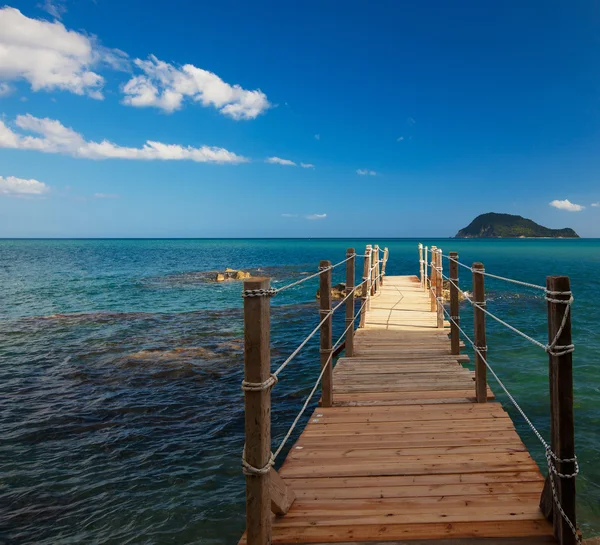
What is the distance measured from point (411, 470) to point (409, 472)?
0.04 m

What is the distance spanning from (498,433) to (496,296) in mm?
22905

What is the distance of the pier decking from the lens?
306cm

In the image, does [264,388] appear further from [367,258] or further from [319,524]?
[367,258]

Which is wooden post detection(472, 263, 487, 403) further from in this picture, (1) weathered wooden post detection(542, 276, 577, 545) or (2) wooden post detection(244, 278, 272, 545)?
(2) wooden post detection(244, 278, 272, 545)

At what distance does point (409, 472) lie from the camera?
3.86m

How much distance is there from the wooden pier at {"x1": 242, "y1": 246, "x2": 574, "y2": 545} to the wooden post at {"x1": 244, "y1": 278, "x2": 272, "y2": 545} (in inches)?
1.3

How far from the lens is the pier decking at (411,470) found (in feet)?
10.0

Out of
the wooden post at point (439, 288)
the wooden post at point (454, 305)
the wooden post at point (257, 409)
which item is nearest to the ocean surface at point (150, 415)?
the wooden post at point (454, 305)

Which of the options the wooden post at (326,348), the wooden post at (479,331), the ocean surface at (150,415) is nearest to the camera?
the wooden post at (479,331)

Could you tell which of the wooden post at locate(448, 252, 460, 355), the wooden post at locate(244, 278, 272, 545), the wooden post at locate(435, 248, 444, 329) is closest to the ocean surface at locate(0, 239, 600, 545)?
the wooden post at locate(448, 252, 460, 355)

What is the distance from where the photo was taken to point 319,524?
3.16 m

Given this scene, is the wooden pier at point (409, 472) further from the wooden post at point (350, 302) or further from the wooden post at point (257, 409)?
the wooden post at point (350, 302)

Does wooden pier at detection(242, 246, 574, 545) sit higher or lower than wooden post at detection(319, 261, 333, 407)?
lower

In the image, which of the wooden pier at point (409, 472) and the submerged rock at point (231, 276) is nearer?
the wooden pier at point (409, 472)
